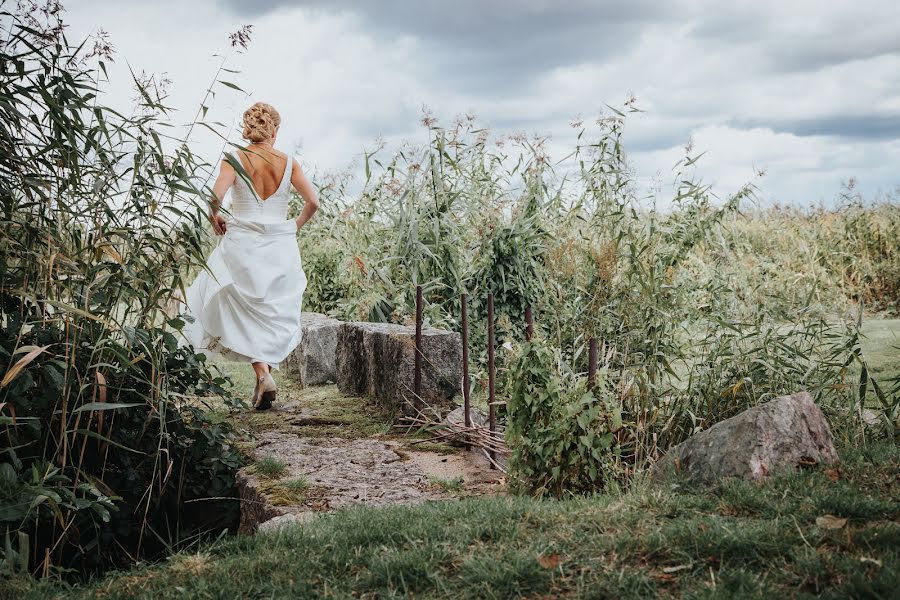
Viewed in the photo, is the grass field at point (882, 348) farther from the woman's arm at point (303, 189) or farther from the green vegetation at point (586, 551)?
the woman's arm at point (303, 189)

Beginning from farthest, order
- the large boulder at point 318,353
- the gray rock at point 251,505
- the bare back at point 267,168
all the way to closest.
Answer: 1. the large boulder at point 318,353
2. the bare back at point 267,168
3. the gray rock at point 251,505

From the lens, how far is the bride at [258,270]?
651 cm

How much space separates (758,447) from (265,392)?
13.3 feet

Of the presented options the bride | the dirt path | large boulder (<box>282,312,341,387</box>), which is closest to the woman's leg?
the bride

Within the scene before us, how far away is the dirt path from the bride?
0.59 meters

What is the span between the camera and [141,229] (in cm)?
399

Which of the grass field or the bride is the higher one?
the bride

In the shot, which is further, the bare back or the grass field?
the grass field

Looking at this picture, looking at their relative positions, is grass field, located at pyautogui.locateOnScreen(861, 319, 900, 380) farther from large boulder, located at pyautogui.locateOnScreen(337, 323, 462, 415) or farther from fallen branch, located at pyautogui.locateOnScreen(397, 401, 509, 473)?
large boulder, located at pyautogui.locateOnScreen(337, 323, 462, 415)

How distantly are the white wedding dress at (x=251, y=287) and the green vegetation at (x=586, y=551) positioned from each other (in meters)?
3.27

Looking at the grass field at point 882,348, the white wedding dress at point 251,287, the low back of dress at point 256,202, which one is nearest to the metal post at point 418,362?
the white wedding dress at point 251,287

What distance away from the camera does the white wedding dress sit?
6520 mm

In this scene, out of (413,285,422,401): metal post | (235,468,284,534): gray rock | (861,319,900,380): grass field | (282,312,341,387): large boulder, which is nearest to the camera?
(235,468,284,534): gray rock

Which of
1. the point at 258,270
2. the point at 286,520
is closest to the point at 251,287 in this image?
the point at 258,270
